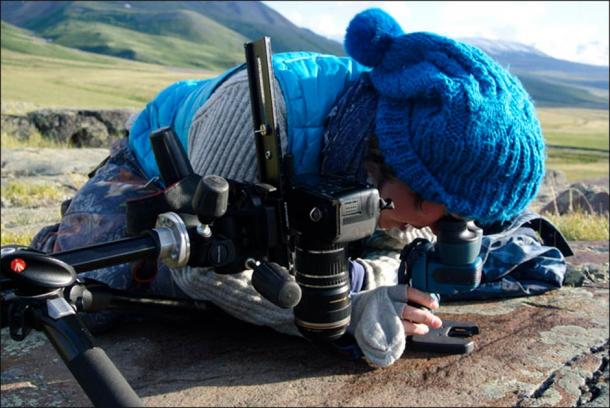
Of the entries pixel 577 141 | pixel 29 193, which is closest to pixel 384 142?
pixel 29 193

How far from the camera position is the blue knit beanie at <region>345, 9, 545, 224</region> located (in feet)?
6.63

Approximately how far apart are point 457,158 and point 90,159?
21.5ft

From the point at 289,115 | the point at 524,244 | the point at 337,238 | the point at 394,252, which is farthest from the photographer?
the point at 524,244

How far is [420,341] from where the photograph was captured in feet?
8.18

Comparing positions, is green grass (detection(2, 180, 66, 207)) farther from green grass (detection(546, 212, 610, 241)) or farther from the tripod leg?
the tripod leg

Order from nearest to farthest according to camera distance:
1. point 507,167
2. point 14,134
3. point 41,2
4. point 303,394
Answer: point 507,167 → point 303,394 → point 14,134 → point 41,2

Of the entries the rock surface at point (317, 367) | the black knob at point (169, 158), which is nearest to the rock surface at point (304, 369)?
the rock surface at point (317, 367)

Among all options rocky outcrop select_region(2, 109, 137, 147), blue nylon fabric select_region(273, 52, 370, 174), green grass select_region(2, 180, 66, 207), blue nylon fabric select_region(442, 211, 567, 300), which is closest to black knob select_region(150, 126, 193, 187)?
blue nylon fabric select_region(273, 52, 370, 174)

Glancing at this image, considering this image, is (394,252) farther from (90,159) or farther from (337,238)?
(90,159)

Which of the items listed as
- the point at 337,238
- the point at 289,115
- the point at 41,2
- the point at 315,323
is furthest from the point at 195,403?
the point at 41,2

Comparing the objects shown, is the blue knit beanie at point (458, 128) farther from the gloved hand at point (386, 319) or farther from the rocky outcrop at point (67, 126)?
Result: the rocky outcrop at point (67, 126)

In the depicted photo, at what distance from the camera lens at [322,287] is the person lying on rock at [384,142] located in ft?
1.05

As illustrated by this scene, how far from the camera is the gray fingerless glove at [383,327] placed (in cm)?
227

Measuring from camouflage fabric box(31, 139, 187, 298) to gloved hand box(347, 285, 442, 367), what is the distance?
654 mm
